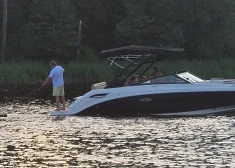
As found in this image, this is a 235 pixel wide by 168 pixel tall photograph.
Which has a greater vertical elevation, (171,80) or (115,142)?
(171,80)

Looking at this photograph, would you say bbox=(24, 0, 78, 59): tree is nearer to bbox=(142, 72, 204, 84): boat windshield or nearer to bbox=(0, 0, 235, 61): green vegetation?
A: bbox=(0, 0, 235, 61): green vegetation

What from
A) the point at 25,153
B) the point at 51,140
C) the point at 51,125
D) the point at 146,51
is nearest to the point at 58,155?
the point at 25,153

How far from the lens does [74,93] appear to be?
106 ft

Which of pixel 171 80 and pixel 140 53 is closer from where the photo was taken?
pixel 171 80

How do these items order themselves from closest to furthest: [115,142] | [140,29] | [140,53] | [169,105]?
[115,142] < [169,105] < [140,53] < [140,29]

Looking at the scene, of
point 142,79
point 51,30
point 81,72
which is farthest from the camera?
point 51,30

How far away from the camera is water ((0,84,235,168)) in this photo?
1387 centimetres

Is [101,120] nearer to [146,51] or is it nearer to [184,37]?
[146,51]

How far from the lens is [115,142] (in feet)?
53.5

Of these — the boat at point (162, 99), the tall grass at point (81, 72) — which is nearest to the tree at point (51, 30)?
the tall grass at point (81, 72)

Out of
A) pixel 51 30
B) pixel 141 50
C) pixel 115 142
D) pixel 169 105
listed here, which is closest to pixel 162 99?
pixel 169 105

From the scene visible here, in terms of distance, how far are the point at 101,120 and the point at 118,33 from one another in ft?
118

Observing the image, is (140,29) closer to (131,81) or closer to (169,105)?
(131,81)

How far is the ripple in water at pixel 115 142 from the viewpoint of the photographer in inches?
546
